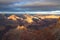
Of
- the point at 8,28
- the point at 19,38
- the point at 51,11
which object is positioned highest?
the point at 51,11

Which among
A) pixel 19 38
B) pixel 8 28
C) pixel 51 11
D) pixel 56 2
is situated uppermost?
pixel 56 2

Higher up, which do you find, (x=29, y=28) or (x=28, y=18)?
(x=28, y=18)

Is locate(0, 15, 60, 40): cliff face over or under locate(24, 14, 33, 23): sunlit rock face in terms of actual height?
under

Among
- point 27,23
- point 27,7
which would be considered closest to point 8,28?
point 27,23

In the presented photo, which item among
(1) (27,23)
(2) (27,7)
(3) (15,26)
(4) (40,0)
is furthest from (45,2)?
(3) (15,26)

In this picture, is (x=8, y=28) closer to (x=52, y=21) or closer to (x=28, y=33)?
(x=28, y=33)

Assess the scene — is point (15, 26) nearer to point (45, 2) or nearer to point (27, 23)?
point (27, 23)

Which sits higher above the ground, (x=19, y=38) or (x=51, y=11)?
(x=51, y=11)

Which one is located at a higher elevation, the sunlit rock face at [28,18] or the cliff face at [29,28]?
the sunlit rock face at [28,18]

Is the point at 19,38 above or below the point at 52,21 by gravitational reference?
below
